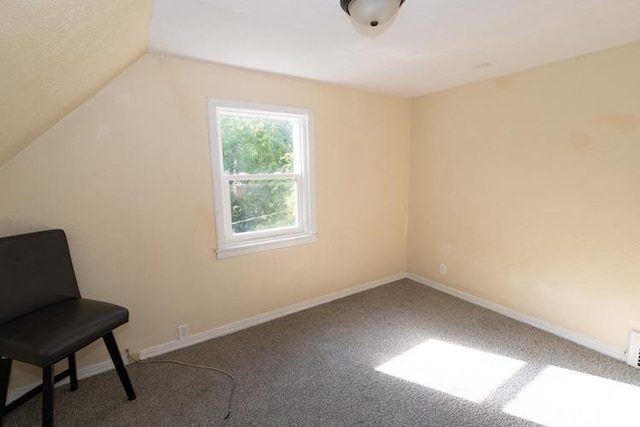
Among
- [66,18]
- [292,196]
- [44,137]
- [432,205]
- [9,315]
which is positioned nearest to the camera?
[66,18]

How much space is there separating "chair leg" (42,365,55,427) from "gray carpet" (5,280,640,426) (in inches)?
13.2

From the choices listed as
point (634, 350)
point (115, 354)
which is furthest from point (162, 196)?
point (634, 350)

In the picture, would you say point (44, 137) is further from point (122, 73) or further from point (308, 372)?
point (308, 372)

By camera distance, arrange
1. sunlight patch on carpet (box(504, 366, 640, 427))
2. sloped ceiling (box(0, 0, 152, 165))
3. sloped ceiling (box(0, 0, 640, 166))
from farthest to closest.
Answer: sunlight patch on carpet (box(504, 366, 640, 427)) → sloped ceiling (box(0, 0, 640, 166)) → sloped ceiling (box(0, 0, 152, 165))

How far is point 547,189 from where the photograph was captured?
243 centimetres

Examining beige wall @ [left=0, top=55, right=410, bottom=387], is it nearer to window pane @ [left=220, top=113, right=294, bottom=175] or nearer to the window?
the window

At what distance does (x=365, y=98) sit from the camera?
3.12 metres

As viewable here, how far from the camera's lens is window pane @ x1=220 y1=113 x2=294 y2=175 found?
2.47 metres

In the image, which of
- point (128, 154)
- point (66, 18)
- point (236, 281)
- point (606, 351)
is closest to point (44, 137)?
point (128, 154)

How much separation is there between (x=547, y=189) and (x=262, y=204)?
2.40 m

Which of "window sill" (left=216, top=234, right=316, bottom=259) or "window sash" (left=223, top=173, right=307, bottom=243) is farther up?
"window sash" (left=223, top=173, right=307, bottom=243)

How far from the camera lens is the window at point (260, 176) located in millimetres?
2420

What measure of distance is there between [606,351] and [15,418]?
3.85 metres

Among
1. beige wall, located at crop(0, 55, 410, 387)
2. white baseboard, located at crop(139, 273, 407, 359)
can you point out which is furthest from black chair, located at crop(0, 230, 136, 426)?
white baseboard, located at crop(139, 273, 407, 359)
